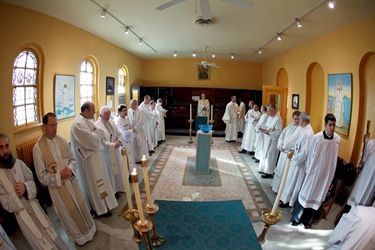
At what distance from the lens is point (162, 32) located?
7.63m

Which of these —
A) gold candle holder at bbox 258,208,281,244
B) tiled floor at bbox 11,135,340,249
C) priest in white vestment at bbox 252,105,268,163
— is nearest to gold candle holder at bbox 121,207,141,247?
gold candle holder at bbox 258,208,281,244

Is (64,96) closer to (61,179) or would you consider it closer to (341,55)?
(61,179)

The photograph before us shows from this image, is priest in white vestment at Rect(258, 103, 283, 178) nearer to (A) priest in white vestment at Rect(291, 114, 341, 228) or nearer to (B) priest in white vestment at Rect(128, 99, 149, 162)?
(A) priest in white vestment at Rect(291, 114, 341, 228)

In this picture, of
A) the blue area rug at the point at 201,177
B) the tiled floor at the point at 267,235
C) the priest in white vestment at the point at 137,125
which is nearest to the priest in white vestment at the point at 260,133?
the blue area rug at the point at 201,177

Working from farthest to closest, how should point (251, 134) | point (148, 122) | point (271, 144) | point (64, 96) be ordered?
point (251, 134) → point (148, 122) → point (271, 144) → point (64, 96)

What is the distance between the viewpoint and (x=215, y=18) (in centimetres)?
604

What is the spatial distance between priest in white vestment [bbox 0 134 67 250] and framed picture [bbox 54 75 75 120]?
3.39 metres

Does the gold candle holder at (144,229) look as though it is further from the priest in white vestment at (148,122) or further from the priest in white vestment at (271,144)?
the priest in white vestment at (148,122)

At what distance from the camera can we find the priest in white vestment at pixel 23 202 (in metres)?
2.77

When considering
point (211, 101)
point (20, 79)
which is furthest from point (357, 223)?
point (211, 101)

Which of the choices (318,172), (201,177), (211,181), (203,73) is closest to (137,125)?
(201,177)

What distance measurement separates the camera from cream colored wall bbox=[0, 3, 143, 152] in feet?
14.4

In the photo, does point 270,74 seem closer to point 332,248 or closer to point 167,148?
point 167,148

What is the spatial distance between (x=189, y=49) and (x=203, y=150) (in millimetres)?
5806
